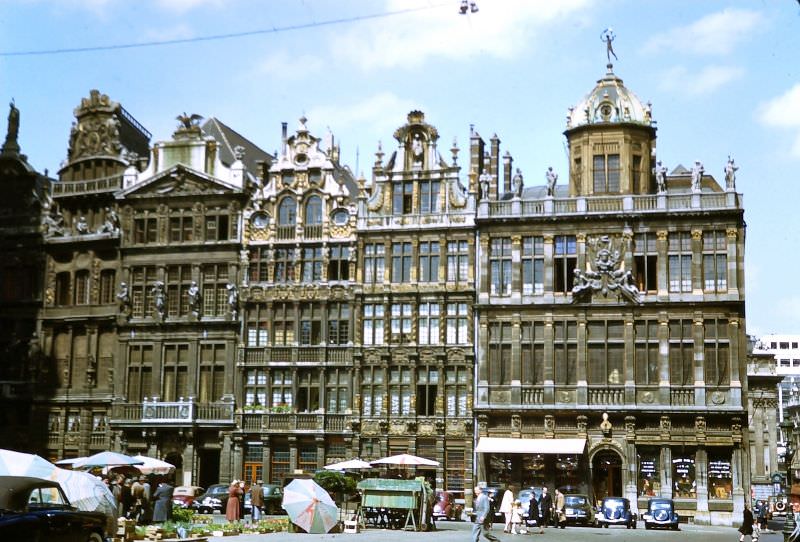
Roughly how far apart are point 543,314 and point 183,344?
57.1 feet

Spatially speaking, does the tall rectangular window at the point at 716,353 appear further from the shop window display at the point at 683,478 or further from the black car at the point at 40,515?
the black car at the point at 40,515

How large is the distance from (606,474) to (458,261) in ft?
37.7

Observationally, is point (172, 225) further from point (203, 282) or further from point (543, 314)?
point (543, 314)

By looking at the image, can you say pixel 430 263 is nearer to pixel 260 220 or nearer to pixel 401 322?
pixel 401 322

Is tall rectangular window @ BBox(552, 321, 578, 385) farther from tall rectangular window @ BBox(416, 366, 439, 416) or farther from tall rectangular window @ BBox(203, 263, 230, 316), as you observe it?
tall rectangular window @ BBox(203, 263, 230, 316)

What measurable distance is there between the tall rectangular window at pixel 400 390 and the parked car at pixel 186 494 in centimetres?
935

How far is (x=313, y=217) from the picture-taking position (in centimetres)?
5544

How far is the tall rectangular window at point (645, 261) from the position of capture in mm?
50875

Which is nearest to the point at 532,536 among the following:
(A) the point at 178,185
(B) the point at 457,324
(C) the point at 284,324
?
(B) the point at 457,324

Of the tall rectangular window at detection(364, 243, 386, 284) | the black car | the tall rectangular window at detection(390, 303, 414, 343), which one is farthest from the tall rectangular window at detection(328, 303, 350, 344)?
the black car

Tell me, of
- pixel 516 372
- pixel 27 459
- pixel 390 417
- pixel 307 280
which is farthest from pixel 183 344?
pixel 27 459

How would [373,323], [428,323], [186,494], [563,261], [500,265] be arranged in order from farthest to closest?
[373,323]
[428,323]
[500,265]
[563,261]
[186,494]

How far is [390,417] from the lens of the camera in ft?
173

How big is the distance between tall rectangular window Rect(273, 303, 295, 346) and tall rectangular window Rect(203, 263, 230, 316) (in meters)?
2.68
